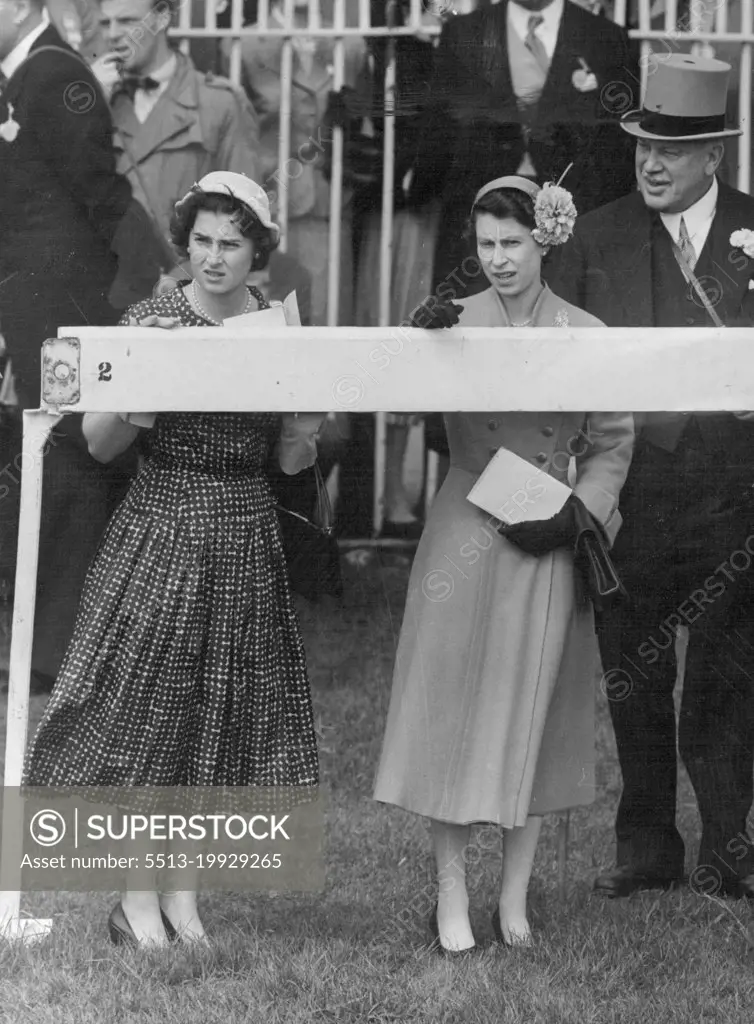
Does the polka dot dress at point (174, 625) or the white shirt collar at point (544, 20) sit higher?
the white shirt collar at point (544, 20)

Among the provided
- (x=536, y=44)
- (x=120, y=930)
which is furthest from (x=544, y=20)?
(x=120, y=930)

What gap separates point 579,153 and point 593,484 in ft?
3.84

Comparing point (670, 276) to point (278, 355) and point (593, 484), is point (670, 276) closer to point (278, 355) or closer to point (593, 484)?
point (593, 484)

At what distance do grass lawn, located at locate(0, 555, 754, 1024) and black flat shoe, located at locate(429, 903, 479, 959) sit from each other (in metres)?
0.03

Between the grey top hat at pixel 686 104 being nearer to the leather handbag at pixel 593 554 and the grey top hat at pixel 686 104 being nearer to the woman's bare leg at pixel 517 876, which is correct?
the leather handbag at pixel 593 554

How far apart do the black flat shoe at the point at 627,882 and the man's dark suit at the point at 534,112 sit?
1.86 meters

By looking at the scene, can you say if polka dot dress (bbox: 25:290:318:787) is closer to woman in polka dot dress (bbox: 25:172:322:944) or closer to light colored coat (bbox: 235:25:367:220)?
woman in polka dot dress (bbox: 25:172:322:944)

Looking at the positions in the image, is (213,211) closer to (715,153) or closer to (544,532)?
(544,532)

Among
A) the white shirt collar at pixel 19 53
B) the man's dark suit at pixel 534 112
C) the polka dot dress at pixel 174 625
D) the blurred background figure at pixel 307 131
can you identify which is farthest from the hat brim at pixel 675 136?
the white shirt collar at pixel 19 53

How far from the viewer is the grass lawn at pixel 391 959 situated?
3229mm

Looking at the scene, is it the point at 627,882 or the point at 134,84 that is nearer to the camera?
the point at 627,882

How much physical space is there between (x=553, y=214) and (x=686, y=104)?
682 millimetres

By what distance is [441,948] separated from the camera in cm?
355

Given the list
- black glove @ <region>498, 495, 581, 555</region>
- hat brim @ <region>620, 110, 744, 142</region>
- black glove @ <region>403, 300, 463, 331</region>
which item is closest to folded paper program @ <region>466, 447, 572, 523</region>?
black glove @ <region>498, 495, 581, 555</region>
